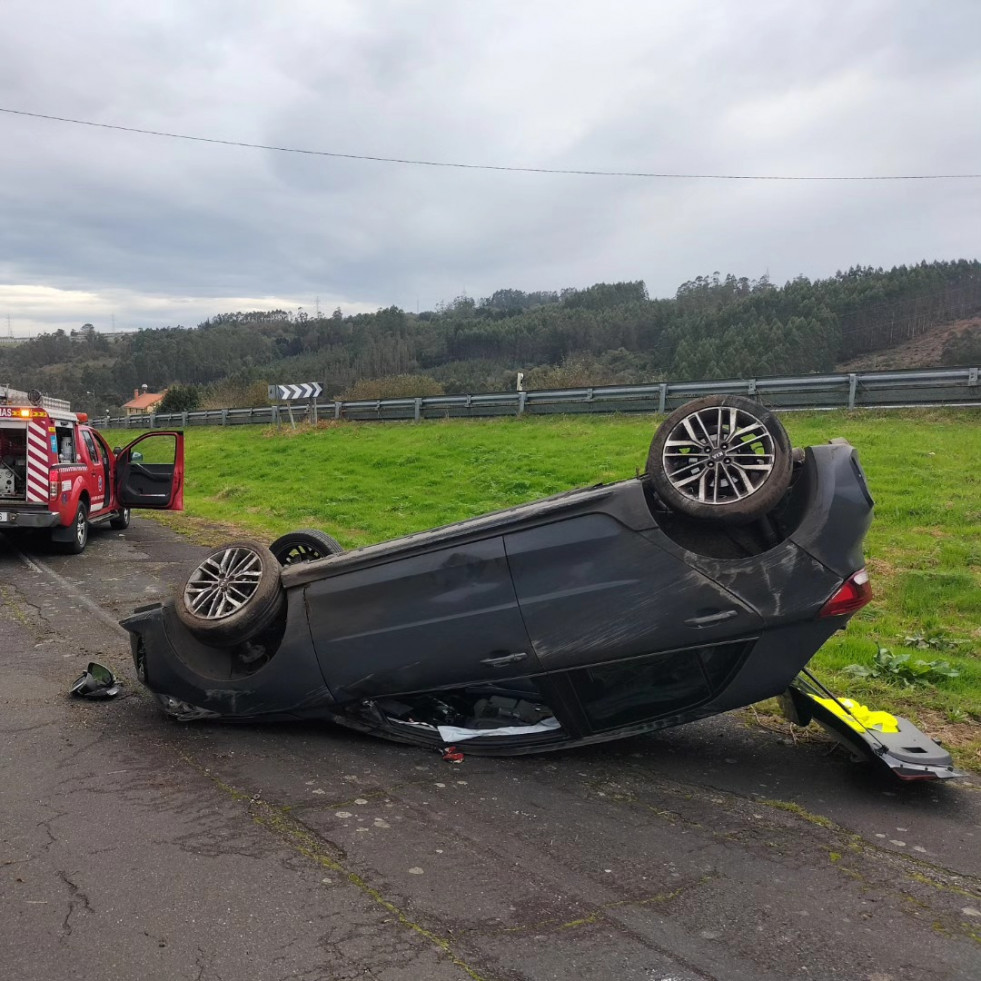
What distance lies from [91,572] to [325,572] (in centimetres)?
716

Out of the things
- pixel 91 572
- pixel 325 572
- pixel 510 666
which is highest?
pixel 325 572

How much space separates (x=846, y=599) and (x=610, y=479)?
403 inches

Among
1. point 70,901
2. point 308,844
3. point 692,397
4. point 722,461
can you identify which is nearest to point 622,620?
point 722,461

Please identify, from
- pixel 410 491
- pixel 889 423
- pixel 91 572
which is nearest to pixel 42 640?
pixel 91 572

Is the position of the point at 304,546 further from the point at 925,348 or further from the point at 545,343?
the point at 545,343

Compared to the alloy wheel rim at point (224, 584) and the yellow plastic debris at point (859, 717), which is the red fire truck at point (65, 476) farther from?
the yellow plastic debris at point (859, 717)

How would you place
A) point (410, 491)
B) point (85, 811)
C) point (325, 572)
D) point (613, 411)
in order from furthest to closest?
point (613, 411), point (410, 491), point (325, 572), point (85, 811)

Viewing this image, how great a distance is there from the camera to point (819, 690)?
4988 mm

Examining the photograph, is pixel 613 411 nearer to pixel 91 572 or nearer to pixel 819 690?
pixel 91 572

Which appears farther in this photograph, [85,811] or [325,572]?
[325,572]

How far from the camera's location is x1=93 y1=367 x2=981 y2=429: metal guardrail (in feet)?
54.3

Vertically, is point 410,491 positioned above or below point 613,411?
below

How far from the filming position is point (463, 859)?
140 inches

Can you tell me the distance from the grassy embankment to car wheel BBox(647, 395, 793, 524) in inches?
84.4
